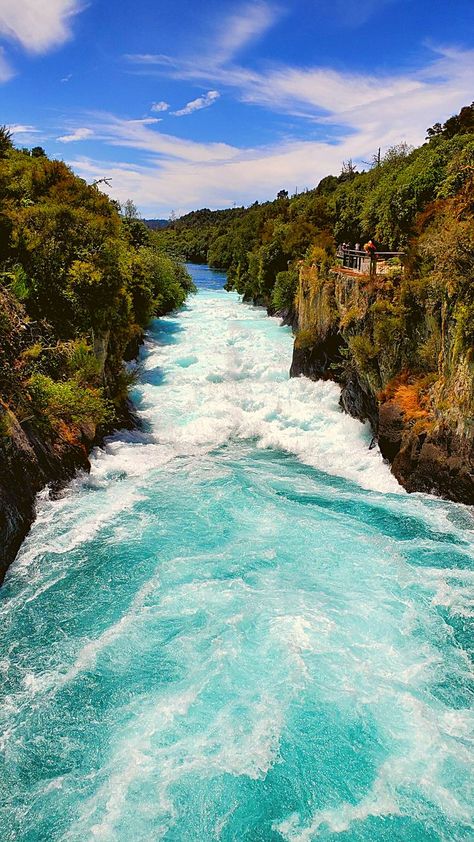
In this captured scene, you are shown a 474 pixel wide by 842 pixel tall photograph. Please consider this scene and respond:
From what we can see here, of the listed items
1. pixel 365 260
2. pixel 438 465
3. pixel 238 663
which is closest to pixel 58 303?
pixel 365 260

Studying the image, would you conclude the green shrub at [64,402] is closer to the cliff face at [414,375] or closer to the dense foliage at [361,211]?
the cliff face at [414,375]

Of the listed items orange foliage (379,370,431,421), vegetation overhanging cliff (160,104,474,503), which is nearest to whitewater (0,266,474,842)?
vegetation overhanging cliff (160,104,474,503)

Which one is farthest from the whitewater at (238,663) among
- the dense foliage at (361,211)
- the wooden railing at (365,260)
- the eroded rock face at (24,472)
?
the dense foliage at (361,211)

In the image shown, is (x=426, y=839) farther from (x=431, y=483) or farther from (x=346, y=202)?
(x=346, y=202)

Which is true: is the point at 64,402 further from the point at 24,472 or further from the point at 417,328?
the point at 417,328

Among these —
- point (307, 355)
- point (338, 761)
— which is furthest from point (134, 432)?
point (338, 761)

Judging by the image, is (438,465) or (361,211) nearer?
(438,465)

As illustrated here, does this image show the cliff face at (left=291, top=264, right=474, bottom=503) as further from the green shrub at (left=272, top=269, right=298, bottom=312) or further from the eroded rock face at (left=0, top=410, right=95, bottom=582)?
the green shrub at (left=272, top=269, right=298, bottom=312)
